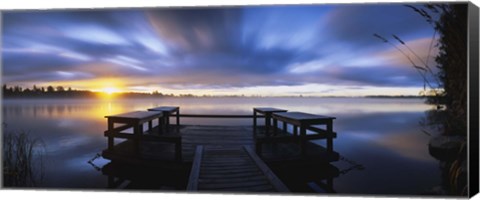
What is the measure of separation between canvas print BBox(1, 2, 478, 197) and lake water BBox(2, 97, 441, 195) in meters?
0.04

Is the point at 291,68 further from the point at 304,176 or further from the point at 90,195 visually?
the point at 90,195

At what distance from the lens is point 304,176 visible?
4.55 metres

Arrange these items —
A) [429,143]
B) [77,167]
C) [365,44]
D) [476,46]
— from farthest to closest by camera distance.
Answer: [77,167] → [365,44] → [429,143] → [476,46]

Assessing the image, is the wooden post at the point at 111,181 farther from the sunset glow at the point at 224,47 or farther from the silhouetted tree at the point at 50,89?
the silhouetted tree at the point at 50,89

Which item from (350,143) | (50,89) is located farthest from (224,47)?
(350,143)

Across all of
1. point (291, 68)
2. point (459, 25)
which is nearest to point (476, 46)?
point (459, 25)

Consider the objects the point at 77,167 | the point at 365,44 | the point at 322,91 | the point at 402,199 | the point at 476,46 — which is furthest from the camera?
the point at 77,167

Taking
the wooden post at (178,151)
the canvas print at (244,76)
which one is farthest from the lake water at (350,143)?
the wooden post at (178,151)

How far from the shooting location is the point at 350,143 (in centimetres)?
796

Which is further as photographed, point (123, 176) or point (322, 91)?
point (123, 176)

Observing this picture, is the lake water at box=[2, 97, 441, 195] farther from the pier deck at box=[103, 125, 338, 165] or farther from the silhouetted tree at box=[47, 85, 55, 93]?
the pier deck at box=[103, 125, 338, 165]

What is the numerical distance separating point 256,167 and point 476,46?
2328 millimetres

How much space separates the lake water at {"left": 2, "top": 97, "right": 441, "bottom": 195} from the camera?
155 inches

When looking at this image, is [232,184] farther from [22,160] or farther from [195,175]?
[22,160]
